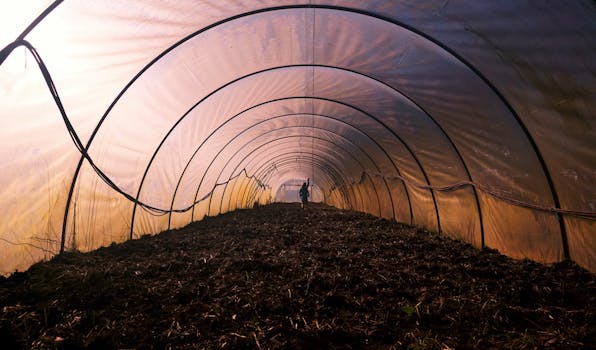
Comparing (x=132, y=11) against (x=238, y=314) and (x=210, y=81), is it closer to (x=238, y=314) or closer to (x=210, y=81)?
(x=210, y=81)

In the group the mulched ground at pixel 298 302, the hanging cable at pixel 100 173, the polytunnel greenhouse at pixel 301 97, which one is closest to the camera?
the mulched ground at pixel 298 302

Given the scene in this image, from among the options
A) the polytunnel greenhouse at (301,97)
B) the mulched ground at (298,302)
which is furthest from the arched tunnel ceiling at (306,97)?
the mulched ground at (298,302)

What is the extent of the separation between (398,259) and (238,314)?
11.8 ft

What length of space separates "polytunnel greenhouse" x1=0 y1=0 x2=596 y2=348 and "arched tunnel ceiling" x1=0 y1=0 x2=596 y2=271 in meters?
0.03

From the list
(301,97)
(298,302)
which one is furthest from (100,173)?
(301,97)

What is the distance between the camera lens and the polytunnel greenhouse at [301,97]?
4219 millimetres

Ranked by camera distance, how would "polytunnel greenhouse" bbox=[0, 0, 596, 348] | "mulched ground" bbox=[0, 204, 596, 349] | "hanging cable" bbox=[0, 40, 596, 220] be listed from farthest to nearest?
"polytunnel greenhouse" bbox=[0, 0, 596, 348] < "hanging cable" bbox=[0, 40, 596, 220] < "mulched ground" bbox=[0, 204, 596, 349]

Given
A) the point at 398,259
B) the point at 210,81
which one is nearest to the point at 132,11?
the point at 210,81

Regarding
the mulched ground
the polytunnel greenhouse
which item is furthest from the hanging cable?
the mulched ground

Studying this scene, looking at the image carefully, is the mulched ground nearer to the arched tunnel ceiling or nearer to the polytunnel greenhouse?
the polytunnel greenhouse

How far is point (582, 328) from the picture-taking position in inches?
117

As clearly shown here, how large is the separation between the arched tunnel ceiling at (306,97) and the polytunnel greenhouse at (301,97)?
1.1 inches

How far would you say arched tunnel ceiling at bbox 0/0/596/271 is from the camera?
13.9 feet

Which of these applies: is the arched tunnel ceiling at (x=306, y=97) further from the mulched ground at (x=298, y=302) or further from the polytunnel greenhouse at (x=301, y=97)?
the mulched ground at (x=298, y=302)
